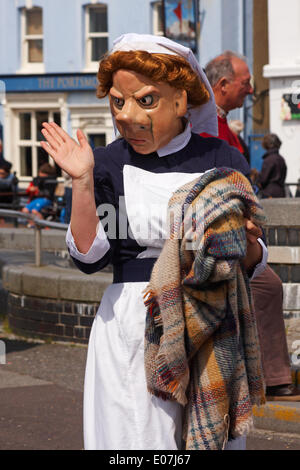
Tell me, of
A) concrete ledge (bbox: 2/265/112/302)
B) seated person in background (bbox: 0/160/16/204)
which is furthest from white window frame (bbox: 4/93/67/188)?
concrete ledge (bbox: 2/265/112/302)

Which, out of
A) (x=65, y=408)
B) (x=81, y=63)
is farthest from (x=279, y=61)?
(x=65, y=408)

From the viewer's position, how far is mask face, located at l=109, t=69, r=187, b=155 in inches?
120

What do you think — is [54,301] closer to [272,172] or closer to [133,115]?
[133,115]

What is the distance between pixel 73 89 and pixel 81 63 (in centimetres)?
86

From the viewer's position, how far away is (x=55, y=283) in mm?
8094

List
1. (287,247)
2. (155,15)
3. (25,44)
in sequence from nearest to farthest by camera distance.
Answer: (287,247) → (155,15) → (25,44)

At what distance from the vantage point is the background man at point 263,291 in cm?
531

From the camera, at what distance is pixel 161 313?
106 inches

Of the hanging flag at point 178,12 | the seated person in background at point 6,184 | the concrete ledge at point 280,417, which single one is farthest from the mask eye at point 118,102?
the hanging flag at point 178,12

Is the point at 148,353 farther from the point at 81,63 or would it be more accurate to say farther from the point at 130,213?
the point at 81,63

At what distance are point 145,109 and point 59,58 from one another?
27.2 metres

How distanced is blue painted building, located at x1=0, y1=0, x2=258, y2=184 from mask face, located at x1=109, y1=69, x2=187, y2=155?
24.7 metres

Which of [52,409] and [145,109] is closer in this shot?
[145,109]

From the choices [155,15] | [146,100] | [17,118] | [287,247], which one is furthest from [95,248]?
[17,118]
